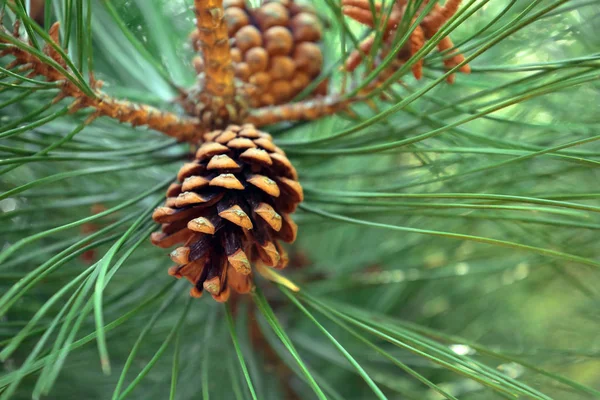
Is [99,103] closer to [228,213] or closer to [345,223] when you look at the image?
[228,213]

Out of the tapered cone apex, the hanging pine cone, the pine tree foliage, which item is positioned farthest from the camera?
the hanging pine cone

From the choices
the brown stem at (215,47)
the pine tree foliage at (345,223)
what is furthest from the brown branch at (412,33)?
the brown stem at (215,47)

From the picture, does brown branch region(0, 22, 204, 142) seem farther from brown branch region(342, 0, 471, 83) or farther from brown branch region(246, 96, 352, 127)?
brown branch region(342, 0, 471, 83)

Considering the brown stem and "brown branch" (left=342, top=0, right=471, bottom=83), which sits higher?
"brown branch" (left=342, top=0, right=471, bottom=83)

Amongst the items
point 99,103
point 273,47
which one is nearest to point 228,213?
point 99,103

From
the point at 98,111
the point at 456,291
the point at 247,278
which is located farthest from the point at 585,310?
the point at 98,111

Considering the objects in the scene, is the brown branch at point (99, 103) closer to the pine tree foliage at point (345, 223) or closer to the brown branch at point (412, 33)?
the pine tree foliage at point (345, 223)

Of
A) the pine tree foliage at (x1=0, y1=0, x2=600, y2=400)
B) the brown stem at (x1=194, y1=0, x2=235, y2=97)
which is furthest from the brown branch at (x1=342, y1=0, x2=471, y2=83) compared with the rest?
the brown stem at (x1=194, y1=0, x2=235, y2=97)
